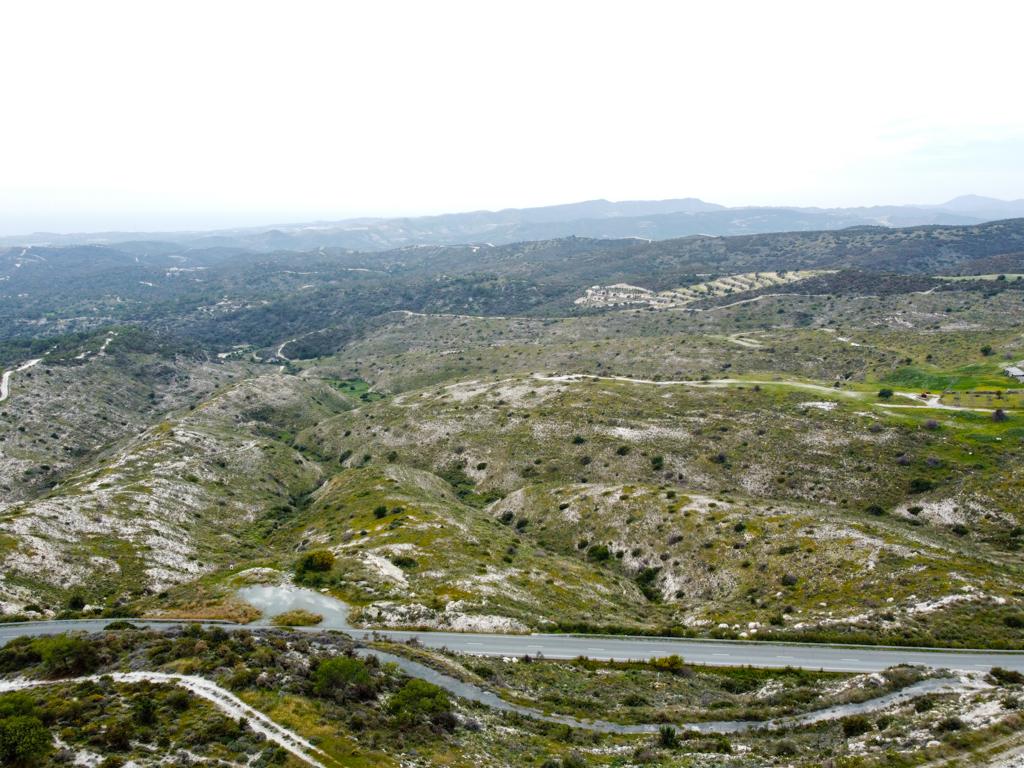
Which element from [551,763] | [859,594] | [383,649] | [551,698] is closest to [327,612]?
[383,649]

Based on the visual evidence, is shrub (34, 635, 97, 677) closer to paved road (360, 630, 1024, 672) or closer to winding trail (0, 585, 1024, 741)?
winding trail (0, 585, 1024, 741)

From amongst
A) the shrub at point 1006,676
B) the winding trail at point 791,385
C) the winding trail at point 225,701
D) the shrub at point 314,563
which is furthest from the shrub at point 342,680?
the winding trail at point 791,385

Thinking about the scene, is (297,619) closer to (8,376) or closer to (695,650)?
(695,650)

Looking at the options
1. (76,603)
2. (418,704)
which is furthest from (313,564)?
(418,704)

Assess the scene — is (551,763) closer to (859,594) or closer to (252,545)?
(859,594)

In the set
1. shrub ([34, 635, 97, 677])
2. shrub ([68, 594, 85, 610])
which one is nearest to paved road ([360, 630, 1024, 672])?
shrub ([34, 635, 97, 677])

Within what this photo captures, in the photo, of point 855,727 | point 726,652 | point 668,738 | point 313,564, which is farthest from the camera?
point 313,564

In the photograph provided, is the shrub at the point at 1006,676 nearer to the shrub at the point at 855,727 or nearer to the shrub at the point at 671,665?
the shrub at the point at 855,727
